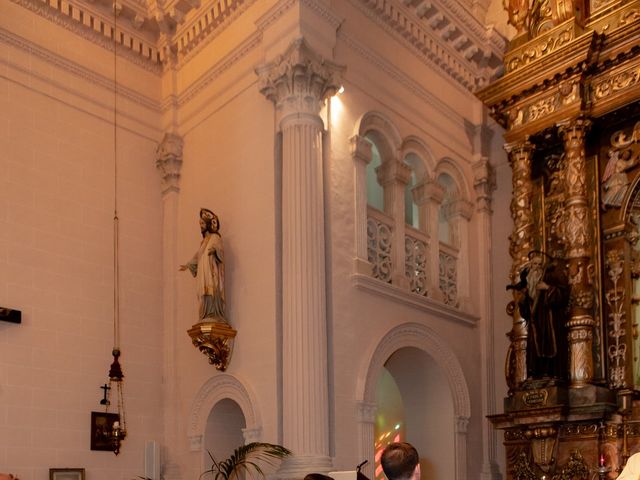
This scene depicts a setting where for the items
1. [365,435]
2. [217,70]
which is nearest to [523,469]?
[365,435]

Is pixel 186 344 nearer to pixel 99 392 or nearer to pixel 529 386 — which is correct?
pixel 99 392

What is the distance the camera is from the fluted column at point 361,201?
12.6 m

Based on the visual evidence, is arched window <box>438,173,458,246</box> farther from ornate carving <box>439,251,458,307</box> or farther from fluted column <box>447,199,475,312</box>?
ornate carving <box>439,251,458,307</box>

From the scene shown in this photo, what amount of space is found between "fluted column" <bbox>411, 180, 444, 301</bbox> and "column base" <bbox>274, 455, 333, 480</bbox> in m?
4.28

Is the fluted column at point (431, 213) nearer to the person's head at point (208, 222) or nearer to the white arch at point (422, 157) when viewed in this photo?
the white arch at point (422, 157)

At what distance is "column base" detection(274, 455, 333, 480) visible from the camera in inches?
428

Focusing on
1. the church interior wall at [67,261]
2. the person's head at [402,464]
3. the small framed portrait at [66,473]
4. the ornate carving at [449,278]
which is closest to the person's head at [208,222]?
the church interior wall at [67,261]

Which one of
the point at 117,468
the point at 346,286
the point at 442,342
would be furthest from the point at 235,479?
the point at 442,342

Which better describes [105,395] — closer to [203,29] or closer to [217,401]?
[217,401]

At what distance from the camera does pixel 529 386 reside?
12.1m

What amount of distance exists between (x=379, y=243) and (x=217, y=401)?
3.39m

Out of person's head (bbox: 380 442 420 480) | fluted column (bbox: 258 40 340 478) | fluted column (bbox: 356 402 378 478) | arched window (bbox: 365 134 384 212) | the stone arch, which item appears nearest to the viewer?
person's head (bbox: 380 442 420 480)

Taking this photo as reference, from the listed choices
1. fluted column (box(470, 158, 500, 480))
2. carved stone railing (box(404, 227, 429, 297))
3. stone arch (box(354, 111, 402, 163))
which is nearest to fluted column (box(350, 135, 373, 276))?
stone arch (box(354, 111, 402, 163))

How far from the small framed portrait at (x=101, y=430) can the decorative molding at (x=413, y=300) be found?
13.4 ft
